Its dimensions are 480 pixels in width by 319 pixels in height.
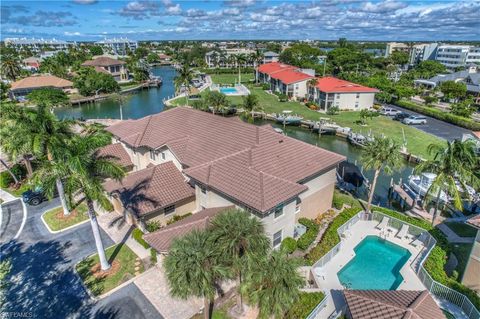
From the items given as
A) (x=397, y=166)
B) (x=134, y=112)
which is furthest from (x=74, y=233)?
(x=134, y=112)

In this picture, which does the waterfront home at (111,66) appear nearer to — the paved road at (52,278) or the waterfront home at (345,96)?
the waterfront home at (345,96)

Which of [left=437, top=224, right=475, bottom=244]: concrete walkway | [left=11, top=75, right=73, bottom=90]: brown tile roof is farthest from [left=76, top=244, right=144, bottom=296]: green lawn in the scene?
[left=11, top=75, right=73, bottom=90]: brown tile roof

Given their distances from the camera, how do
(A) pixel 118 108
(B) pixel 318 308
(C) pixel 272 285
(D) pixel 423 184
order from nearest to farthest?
(C) pixel 272 285 → (B) pixel 318 308 → (D) pixel 423 184 → (A) pixel 118 108

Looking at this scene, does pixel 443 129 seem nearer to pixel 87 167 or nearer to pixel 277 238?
pixel 277 238


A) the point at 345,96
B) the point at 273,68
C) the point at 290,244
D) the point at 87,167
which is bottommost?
the point at 290,244

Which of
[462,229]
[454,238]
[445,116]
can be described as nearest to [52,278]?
[454,238]

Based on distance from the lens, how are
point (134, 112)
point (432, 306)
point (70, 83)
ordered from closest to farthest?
point (432, 306) → point (134, 112) → point (70, 83)

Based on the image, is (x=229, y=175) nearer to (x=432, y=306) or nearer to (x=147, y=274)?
(x=147, y=274)
